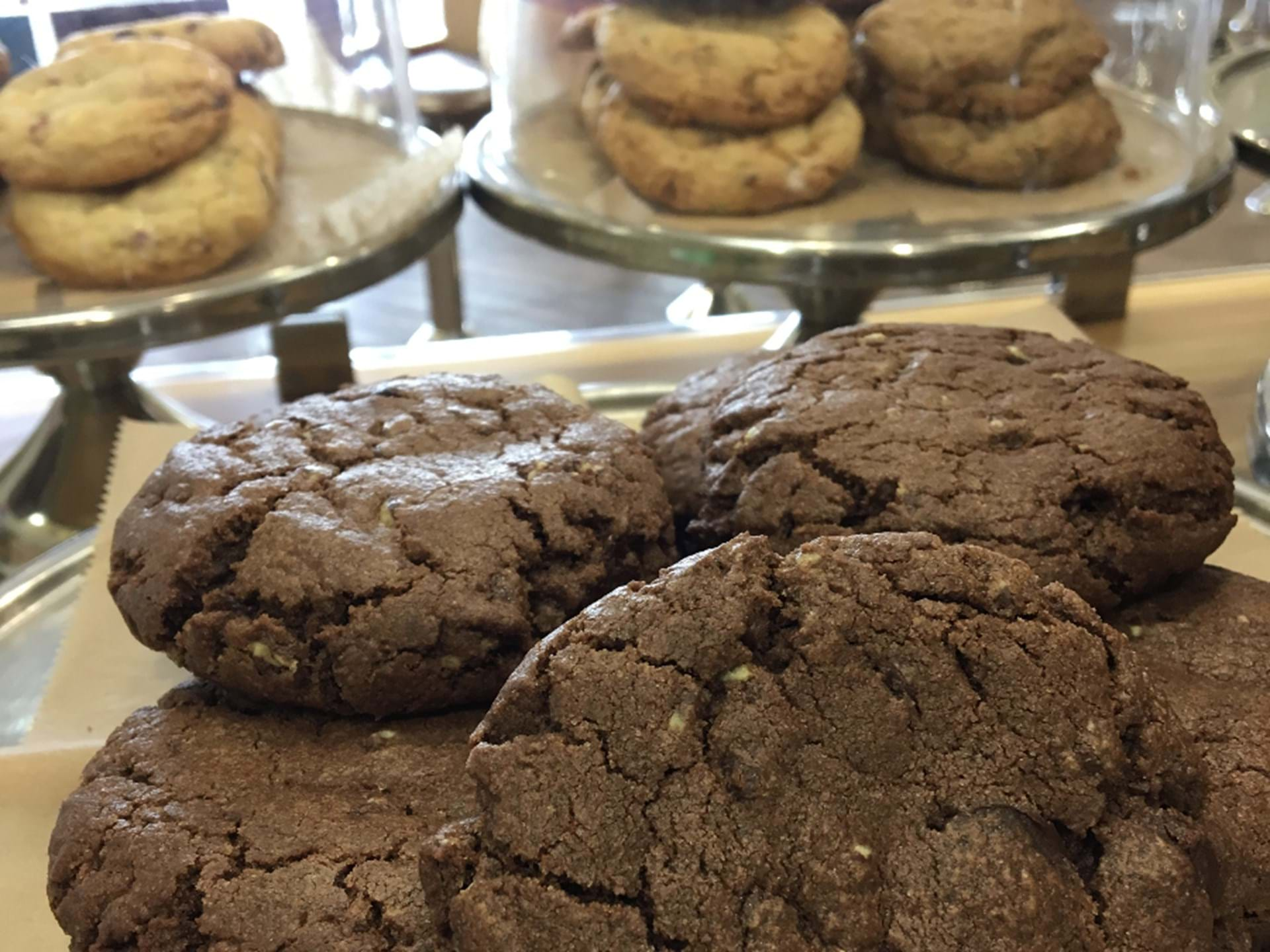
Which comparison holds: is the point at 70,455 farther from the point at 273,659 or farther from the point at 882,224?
the point at 882,224

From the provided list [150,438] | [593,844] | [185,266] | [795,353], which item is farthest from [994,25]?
[593,844]

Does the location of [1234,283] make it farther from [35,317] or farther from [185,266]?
[35,317]

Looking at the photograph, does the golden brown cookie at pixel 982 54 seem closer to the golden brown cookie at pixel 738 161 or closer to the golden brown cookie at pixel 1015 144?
the golden brown cookie at pixel 1015 144

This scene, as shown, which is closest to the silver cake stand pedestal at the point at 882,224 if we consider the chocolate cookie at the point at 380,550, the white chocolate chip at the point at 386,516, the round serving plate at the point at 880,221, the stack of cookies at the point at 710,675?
the round serving plate at the point at 880,221

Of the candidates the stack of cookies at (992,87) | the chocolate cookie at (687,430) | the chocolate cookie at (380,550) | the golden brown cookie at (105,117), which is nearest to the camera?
the chocolate cookie at (380,550)

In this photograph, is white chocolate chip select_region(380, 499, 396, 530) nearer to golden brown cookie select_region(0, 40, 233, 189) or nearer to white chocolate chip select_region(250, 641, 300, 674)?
white chocolate chip select_region(250, 641, 300, 674)

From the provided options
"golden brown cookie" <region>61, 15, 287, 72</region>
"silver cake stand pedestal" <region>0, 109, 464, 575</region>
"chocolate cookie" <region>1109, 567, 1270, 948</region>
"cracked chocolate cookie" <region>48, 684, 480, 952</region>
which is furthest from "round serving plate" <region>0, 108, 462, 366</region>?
"chocolate cookie" <region>1109, 567, 1270, 948</region>

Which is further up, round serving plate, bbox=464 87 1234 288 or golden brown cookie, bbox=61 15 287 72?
golden brown cookie, bbox=61 15 287 72
